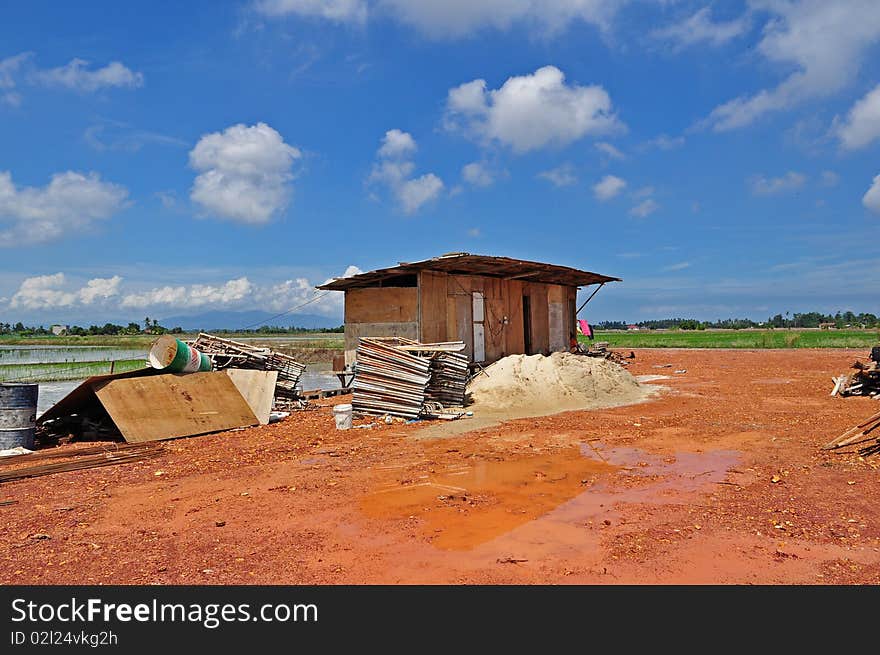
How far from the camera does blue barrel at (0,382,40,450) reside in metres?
9.35

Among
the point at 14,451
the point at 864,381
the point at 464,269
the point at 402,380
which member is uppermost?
the point at 464,269

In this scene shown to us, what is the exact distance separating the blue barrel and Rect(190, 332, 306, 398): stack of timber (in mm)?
5414

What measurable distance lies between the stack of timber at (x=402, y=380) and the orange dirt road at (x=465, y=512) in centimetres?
206

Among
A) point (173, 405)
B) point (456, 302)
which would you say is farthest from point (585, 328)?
point (173, 405)

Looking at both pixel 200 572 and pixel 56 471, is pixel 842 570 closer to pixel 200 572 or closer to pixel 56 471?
pixel 200 572

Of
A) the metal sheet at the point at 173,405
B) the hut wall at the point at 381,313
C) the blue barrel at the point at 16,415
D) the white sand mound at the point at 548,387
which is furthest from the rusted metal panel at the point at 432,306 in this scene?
the blue barrel at the point at 16,415

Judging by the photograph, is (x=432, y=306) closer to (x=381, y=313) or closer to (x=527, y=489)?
(x=381, y=313)

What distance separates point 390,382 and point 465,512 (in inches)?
275

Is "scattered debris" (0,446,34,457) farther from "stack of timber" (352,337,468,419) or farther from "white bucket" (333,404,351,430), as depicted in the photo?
"stack of timber" (352,337,468,419)

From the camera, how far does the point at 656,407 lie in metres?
14.0

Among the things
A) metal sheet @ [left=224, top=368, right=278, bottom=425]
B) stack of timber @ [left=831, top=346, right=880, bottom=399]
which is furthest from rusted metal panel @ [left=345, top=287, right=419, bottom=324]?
stack of timber @ [left=831, top=346, right=880, bottom=399]

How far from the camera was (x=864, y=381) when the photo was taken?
1506cm

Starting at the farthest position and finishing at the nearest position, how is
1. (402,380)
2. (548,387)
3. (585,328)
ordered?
(585,328) < (548,387) < (402,380)
